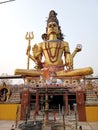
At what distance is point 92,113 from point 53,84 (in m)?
3.03

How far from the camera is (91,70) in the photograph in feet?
43.8

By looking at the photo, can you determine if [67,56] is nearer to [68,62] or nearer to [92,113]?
[68,62]

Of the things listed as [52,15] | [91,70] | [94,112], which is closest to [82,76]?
[91,70]

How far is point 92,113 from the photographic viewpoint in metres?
10.1

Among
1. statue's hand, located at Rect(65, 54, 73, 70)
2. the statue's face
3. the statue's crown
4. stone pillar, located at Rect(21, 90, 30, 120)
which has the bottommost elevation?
stone pillar, located at Rect(21, 90, 30, 120)

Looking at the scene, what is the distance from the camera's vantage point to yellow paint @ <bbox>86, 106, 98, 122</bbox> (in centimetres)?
995

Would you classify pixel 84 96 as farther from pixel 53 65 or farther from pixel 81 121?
pixel 53 65

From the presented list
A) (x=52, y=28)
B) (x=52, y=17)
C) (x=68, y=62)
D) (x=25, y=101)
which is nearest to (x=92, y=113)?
(x=25, y=101)

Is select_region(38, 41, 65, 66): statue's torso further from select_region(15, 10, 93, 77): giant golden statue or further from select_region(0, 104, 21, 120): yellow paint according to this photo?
select_region(0, 104, 21, 120): yellow paint

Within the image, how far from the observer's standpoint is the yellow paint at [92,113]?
995 cm

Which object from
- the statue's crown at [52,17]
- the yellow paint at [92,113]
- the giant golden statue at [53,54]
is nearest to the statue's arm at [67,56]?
the giant golden statue at [53,54]

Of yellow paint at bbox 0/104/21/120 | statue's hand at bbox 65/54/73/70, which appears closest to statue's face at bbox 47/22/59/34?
statue's hand at bbox 65/54/73/70

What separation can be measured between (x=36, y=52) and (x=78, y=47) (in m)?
3.29

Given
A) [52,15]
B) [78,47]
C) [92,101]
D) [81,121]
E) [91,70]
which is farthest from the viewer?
[52,15]
